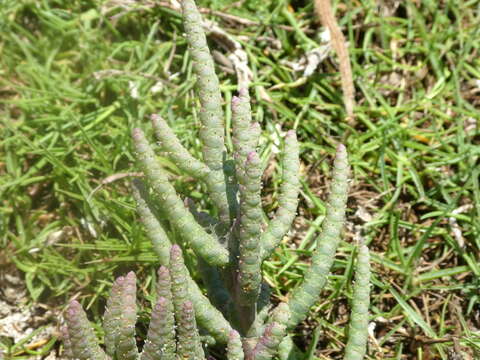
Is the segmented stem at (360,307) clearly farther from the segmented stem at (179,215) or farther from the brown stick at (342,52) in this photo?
the brown stick at (342,52)

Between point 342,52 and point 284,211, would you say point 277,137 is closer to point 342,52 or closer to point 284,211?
point 342,52

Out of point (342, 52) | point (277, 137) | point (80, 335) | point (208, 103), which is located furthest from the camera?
point (342, 52)

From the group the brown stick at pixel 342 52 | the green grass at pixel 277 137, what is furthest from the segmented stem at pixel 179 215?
the brown stick at pixel 342 52


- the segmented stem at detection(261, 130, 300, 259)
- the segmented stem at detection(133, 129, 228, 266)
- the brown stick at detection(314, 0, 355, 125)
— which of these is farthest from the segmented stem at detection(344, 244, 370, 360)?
the brown stick at detection(314, 0, 355, 125)

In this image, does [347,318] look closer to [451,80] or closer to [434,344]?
[434,344]

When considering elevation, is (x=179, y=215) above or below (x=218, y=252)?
above

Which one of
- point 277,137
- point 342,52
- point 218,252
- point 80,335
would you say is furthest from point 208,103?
point 342,52
